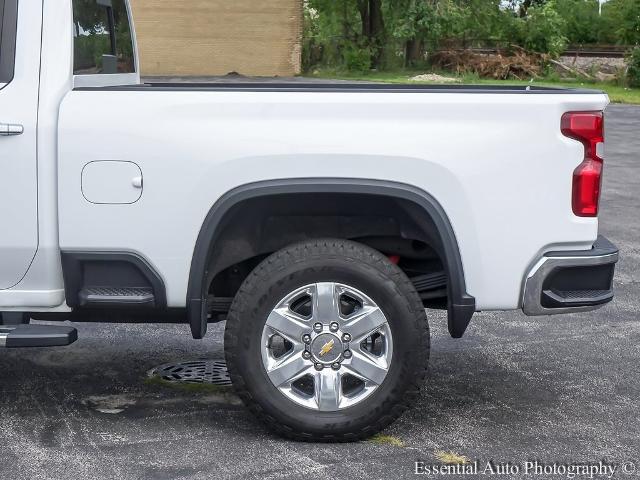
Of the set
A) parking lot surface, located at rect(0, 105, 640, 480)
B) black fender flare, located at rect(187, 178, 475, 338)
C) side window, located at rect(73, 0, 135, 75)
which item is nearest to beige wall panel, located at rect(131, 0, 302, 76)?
parking lot surface, located at rect(0, 105, 640, 480)

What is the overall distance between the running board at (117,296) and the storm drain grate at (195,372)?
1.11 m

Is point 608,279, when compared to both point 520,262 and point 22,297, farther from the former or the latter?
point 22,297

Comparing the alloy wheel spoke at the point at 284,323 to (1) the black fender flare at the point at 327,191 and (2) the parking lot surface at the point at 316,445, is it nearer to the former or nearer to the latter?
(1) the black fender flare at the point at 327,191

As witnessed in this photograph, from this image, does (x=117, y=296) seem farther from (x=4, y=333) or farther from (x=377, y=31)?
(x=377, y=31)

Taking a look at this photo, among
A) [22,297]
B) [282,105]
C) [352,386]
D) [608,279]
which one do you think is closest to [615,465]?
[608,279]

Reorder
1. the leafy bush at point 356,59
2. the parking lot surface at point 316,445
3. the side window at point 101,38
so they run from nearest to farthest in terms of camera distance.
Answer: the parking lot surface at point 316,445, the side window at point 101,38, the leafy bush at point 356,59

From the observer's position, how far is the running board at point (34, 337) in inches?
181

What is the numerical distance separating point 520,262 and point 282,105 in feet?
3.88

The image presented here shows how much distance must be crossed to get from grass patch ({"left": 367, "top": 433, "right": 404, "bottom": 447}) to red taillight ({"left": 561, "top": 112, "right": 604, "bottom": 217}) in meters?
1.23

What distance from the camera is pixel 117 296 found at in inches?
183

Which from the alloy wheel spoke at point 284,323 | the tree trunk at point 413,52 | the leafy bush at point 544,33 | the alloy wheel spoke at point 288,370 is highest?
the leafy bush at point 544,33

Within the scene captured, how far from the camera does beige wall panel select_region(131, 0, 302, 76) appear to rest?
42.0 m

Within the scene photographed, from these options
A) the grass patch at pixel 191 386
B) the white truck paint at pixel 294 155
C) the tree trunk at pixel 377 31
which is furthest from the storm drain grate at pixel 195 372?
the tree trunk at pixel 377 31

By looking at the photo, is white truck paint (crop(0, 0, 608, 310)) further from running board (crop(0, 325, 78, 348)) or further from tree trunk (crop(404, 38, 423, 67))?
tree trunk (crop(404, 38, 423, 67))
